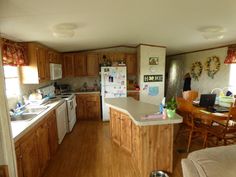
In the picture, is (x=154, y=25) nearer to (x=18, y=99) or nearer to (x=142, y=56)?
(x=142, y=56)

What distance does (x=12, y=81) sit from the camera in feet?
9.86

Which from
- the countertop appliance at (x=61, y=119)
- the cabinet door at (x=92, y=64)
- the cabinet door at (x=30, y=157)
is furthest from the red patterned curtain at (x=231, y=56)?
the cabinet door at (x=30, y=157)

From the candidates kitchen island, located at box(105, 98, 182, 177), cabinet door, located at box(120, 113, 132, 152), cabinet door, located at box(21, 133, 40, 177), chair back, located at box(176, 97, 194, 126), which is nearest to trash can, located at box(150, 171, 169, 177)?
kitchen island, located at box(105, 98, 182, 177)

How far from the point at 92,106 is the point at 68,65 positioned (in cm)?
156

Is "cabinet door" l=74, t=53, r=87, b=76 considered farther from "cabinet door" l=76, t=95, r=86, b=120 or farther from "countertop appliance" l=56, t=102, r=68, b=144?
"countertop appliance" l=56, t=102, r=68, b=144

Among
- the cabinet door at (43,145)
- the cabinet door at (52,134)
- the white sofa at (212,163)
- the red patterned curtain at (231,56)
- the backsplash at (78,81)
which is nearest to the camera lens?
the white sofa at (212,163)

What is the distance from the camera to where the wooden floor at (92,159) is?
254 cm

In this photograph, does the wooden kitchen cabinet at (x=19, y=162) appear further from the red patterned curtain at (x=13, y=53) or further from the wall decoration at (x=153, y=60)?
the wall decoration at (x=153, y=60)

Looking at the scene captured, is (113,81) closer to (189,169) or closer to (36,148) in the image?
(36,148)

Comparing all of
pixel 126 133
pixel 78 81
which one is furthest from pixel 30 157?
pixel 78 81

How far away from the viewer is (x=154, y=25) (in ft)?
9.45

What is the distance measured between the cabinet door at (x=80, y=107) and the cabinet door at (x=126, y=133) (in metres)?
2.34

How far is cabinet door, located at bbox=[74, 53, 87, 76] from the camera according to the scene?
537 cm

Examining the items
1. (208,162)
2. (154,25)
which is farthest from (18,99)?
(208,162)
